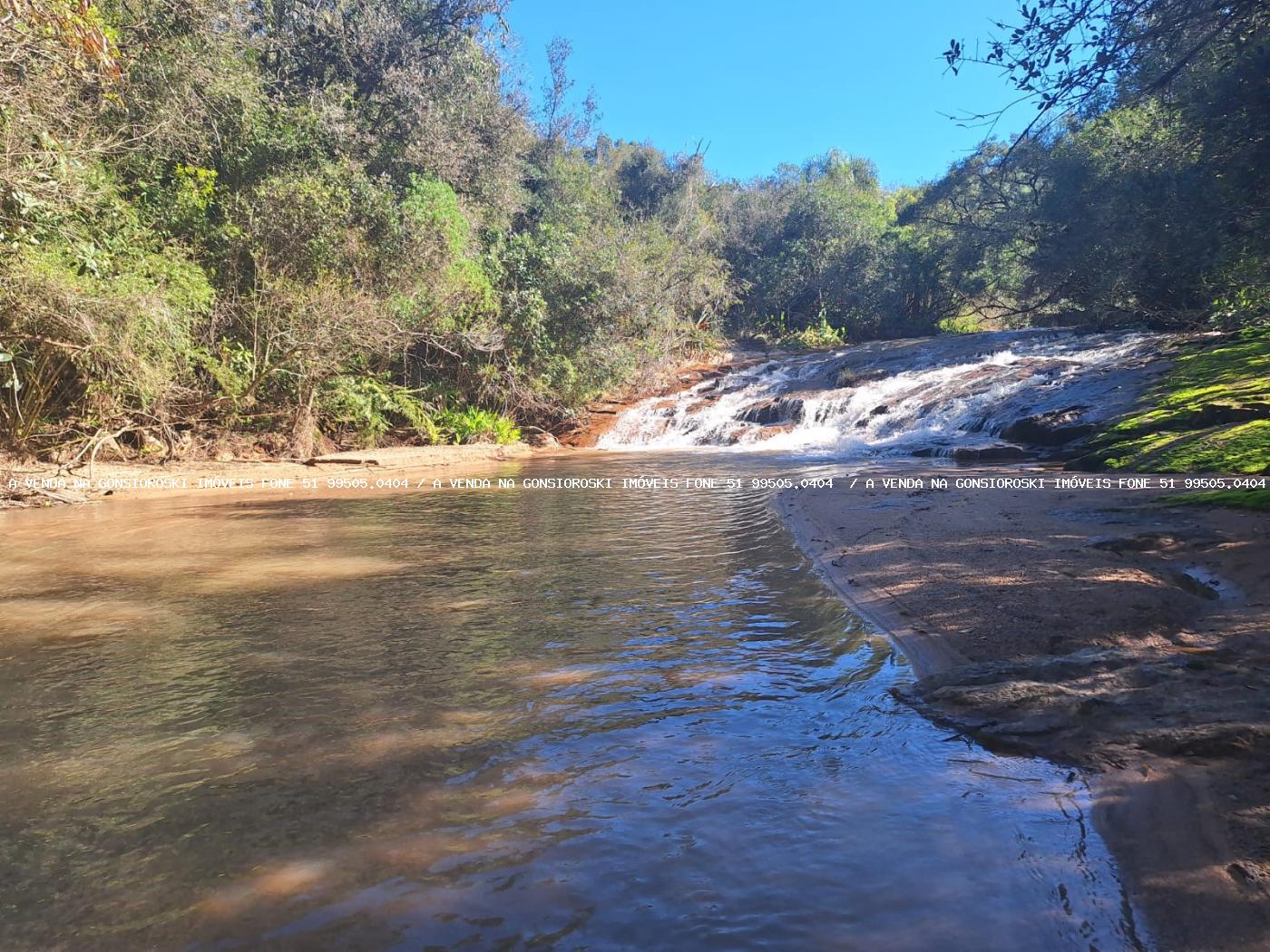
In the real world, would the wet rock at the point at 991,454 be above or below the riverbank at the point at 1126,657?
above

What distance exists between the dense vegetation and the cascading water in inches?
64.5

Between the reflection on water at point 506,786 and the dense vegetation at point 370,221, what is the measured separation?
4.14 m

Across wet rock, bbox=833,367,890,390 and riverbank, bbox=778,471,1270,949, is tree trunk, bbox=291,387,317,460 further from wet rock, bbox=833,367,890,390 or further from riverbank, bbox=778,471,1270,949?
wet rock, bbox=833,367,890,390

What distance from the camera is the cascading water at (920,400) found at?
1466cm

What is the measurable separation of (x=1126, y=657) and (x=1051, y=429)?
11.6 meters

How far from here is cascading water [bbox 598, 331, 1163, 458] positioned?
14.7 meters

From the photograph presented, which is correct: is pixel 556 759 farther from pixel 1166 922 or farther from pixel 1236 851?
pixel 1236 851

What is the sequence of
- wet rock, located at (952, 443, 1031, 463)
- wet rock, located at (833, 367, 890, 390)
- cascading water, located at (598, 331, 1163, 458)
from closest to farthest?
wet rock, located at (952, 443, 1031, 463), cascading water, located at (598, 331, 1163, 458), wet rock, located at (833, 367, 890, 390)

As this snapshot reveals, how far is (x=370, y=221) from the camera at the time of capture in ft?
52.8

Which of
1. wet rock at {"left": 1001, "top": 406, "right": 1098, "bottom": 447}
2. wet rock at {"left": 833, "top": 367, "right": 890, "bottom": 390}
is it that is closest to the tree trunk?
wet rock at {"left": 1001, "top": 406, "right": 1098, "bottom": 447}

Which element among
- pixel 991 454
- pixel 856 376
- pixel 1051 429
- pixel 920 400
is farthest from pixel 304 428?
pixel 856 376

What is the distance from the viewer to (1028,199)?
95.6 ft

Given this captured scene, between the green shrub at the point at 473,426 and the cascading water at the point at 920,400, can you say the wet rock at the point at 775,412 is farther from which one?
the green shrub at the point at 473,426

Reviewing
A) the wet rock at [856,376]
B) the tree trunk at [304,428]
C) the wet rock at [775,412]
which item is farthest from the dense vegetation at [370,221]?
the wet rock at [856,376]
